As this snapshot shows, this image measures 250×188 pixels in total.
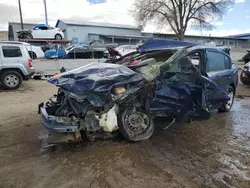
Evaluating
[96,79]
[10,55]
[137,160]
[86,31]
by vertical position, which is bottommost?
[137,160]

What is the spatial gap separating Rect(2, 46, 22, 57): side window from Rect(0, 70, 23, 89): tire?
699mm

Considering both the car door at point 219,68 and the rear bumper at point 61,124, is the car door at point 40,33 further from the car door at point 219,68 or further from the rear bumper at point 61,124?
the rear bumper at point 61,124

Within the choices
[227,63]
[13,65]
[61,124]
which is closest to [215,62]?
[227,63]

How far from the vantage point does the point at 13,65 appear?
29.9ft

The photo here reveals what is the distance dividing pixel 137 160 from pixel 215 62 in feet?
10.6

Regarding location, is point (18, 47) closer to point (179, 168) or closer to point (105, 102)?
point (105, 102)

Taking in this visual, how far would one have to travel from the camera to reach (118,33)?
40344 millimetres

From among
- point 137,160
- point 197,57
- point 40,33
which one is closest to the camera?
point 137,160

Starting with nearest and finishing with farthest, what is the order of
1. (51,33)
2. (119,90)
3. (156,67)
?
(119,90)
(156,67)
(51,33)

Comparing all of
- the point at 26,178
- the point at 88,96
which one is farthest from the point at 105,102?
the point at 26,178

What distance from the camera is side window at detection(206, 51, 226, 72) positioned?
493cm

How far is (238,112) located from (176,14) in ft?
99.8

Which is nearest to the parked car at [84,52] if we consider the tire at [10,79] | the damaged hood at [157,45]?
the tire at [10,79]

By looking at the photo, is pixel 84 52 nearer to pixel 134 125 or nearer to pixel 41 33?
pixel 41 33
